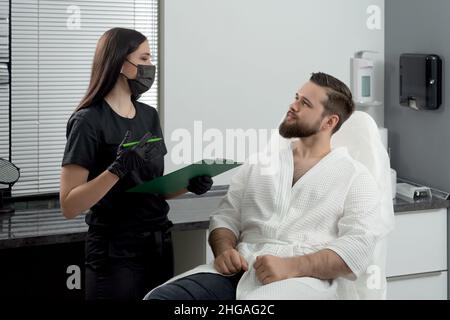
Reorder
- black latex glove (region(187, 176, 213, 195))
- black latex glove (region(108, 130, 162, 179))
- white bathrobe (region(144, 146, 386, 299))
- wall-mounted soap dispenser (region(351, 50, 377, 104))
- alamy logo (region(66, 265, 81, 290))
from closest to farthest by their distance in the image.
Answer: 1. black latex glove (region(108, 130, 162, 179))
2. white bathrobe (region(144, 146, 386, 299))
3. black latex glove (region(187, 176, 213, 195))
4. alamy logo (region(66, 265, 81, 290))
5. wall-mounted soap dispenser (region(351, 50, 377, 104))

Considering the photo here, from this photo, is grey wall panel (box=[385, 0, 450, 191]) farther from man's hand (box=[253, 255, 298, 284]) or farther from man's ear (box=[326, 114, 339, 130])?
man's hand (box=[253, 255, 298, 284])

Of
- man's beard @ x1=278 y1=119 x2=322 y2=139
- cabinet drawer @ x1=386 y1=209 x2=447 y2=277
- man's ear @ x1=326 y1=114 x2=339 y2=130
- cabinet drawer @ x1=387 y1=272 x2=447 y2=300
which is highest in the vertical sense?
man's ear @ x1=326 y1=114 x2=339 y2=130

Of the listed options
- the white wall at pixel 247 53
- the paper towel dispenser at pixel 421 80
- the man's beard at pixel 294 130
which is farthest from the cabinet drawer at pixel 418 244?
the man's beard at pixel 294 130

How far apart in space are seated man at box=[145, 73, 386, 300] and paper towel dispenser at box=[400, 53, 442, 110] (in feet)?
2.49

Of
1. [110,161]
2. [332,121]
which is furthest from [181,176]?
[332,121]

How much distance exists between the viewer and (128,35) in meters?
2.32

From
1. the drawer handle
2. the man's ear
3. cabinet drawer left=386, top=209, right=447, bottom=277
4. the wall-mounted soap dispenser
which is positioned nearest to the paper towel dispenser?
the wall-mounted soap dispenser

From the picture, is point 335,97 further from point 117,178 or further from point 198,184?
point 117,178

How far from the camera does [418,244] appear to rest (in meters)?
3.20

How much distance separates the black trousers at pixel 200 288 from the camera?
2.18 m

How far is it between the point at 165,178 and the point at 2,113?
108 cm

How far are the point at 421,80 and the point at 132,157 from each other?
153 cm

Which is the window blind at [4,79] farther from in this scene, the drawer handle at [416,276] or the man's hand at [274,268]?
the drawer handle at [416,276]

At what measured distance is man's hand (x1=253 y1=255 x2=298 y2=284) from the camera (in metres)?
2.22
